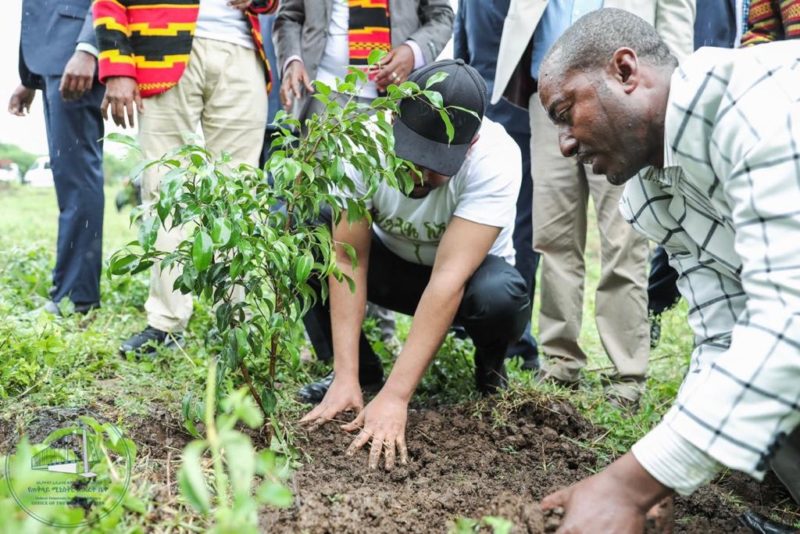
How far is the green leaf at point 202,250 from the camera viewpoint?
1.86 meters

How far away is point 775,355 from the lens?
148 centimetres

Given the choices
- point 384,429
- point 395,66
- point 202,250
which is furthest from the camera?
point 395,66

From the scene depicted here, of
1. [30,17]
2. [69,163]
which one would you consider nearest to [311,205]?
[69,163]

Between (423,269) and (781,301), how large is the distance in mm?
1759

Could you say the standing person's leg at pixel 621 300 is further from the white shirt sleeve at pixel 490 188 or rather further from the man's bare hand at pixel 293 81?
the man's bare hand at pixel 293 81

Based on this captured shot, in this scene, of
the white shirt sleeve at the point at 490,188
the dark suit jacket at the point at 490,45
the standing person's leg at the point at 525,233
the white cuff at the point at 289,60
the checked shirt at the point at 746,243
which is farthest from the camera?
the standing person's leg at the point at 525,233

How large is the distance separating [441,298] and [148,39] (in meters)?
1.70

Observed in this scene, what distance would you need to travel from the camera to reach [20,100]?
4.46 meters

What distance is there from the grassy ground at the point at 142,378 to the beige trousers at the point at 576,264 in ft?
0.51

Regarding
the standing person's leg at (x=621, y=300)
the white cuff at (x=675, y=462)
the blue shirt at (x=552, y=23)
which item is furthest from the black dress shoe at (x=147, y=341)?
the white cuff at (x=675, y=462)

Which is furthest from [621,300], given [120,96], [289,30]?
[120,96]

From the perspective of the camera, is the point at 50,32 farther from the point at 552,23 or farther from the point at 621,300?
the point at 621,300

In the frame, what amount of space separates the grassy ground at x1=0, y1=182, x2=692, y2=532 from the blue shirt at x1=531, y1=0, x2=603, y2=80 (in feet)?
→ 3.98

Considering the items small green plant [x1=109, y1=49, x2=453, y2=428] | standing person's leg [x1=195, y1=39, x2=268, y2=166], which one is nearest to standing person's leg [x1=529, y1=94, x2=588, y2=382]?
small green plant [x1=109, y1=49, x2=453, y2=428]
